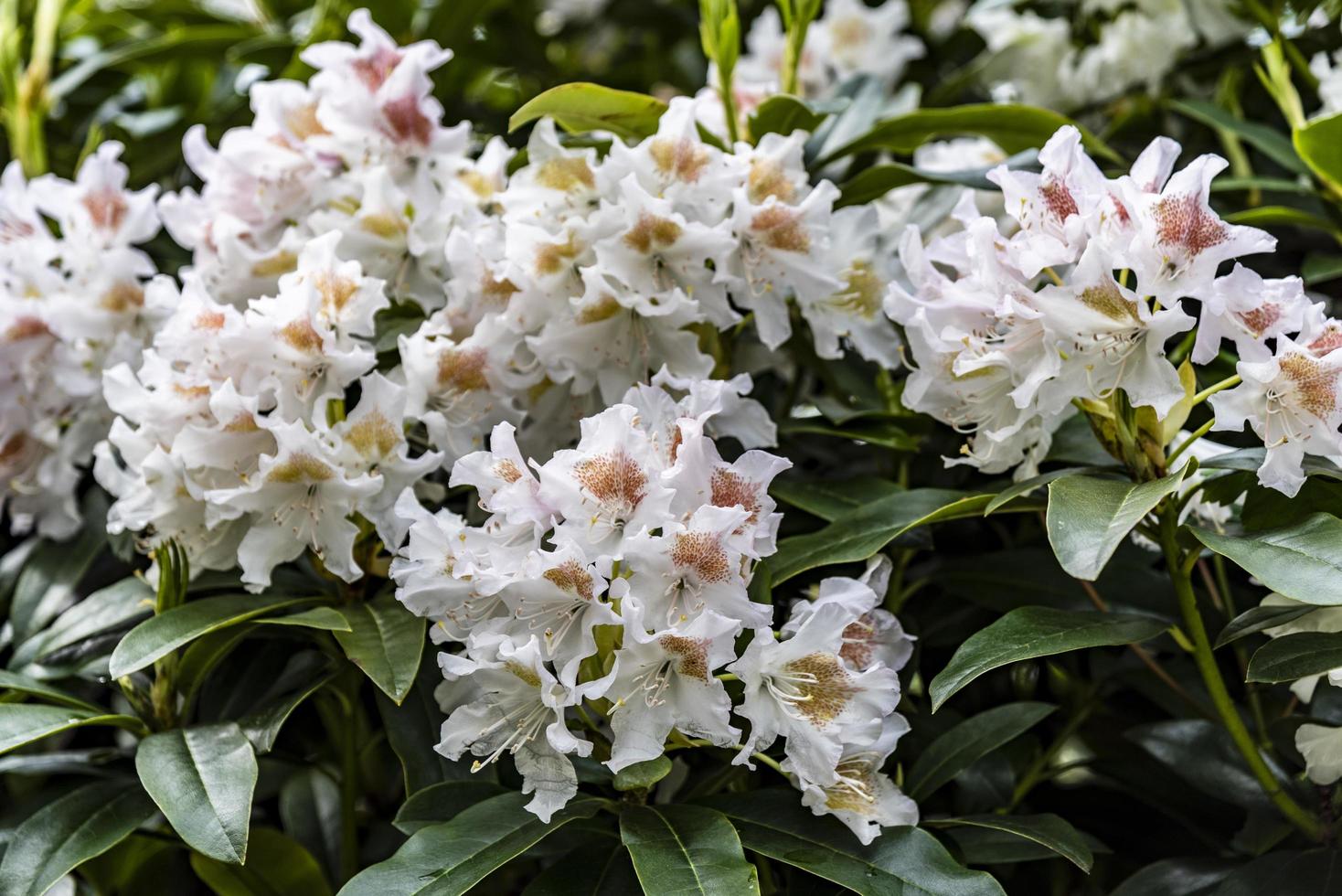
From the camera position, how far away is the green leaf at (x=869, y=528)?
1.00m

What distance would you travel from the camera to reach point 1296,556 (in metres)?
0.88

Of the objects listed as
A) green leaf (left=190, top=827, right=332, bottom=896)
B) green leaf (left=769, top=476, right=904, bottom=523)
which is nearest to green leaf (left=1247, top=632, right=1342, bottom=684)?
green leaf (left=769, top=476, right=904, bottom=523)

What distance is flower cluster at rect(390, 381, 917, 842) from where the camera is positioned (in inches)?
34.7

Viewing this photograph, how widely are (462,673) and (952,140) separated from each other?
1.05 m

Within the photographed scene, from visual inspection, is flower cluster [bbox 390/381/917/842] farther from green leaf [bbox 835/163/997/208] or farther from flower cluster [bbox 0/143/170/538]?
flower cluster [bbox 0/143/170/538]

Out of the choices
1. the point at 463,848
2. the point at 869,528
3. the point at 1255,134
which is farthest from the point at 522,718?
the point at 1255,134

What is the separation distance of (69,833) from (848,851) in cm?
66

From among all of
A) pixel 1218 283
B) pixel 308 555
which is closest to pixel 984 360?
pixel 1218 283

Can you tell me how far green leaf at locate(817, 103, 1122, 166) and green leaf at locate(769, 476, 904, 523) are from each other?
0.35 metres

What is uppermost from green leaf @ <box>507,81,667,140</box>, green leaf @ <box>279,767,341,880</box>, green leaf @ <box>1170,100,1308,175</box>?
green leaf @ <box>507,81,667,140</box>

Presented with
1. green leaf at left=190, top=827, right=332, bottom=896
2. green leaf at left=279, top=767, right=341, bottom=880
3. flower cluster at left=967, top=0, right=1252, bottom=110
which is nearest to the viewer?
green leaf at left=190, top=827, right=332, bottom=896

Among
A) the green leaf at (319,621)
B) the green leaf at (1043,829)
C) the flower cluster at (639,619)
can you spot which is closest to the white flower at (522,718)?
the flower cluster at (639,619)

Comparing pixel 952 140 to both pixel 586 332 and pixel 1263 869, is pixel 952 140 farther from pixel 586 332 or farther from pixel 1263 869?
pixel 1263 869

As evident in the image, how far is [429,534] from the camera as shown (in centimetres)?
96
